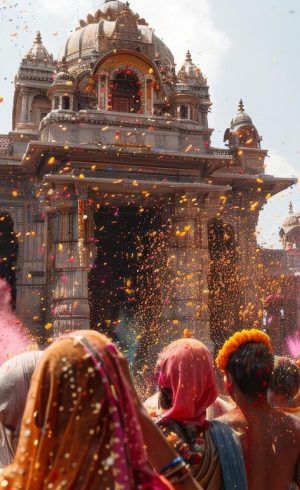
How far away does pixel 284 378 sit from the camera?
3947 mm

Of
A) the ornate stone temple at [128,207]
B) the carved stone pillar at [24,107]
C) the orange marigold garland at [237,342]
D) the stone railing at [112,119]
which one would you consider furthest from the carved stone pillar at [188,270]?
the orange marigold garland at [237,342]

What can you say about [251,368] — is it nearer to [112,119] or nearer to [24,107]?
[112,119]

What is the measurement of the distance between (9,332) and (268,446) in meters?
14.5

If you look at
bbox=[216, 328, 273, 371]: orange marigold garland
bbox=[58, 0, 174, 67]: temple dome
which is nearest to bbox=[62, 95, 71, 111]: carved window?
bbox=[58, 0, 174, 67]: temple dome

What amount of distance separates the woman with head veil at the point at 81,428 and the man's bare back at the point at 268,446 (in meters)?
1.39

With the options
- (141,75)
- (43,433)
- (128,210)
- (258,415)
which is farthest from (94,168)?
(43,433)

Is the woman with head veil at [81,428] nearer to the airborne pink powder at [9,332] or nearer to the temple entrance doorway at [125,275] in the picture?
the airborne pink powder at [9,332]

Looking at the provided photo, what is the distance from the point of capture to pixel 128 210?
18.5m

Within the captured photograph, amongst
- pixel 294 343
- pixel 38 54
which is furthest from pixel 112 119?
pixel 294 343

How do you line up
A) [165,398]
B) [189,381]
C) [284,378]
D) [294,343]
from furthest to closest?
[294,343] → [284,378] → [165,398] → [189,381]

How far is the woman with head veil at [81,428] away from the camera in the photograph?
1590 mm

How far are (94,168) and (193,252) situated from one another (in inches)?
147

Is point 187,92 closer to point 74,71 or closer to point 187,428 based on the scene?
point 74,71

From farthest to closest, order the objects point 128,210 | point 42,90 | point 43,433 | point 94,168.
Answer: point 42,90 < point 128,210 < point 94,168 < point 43,433
